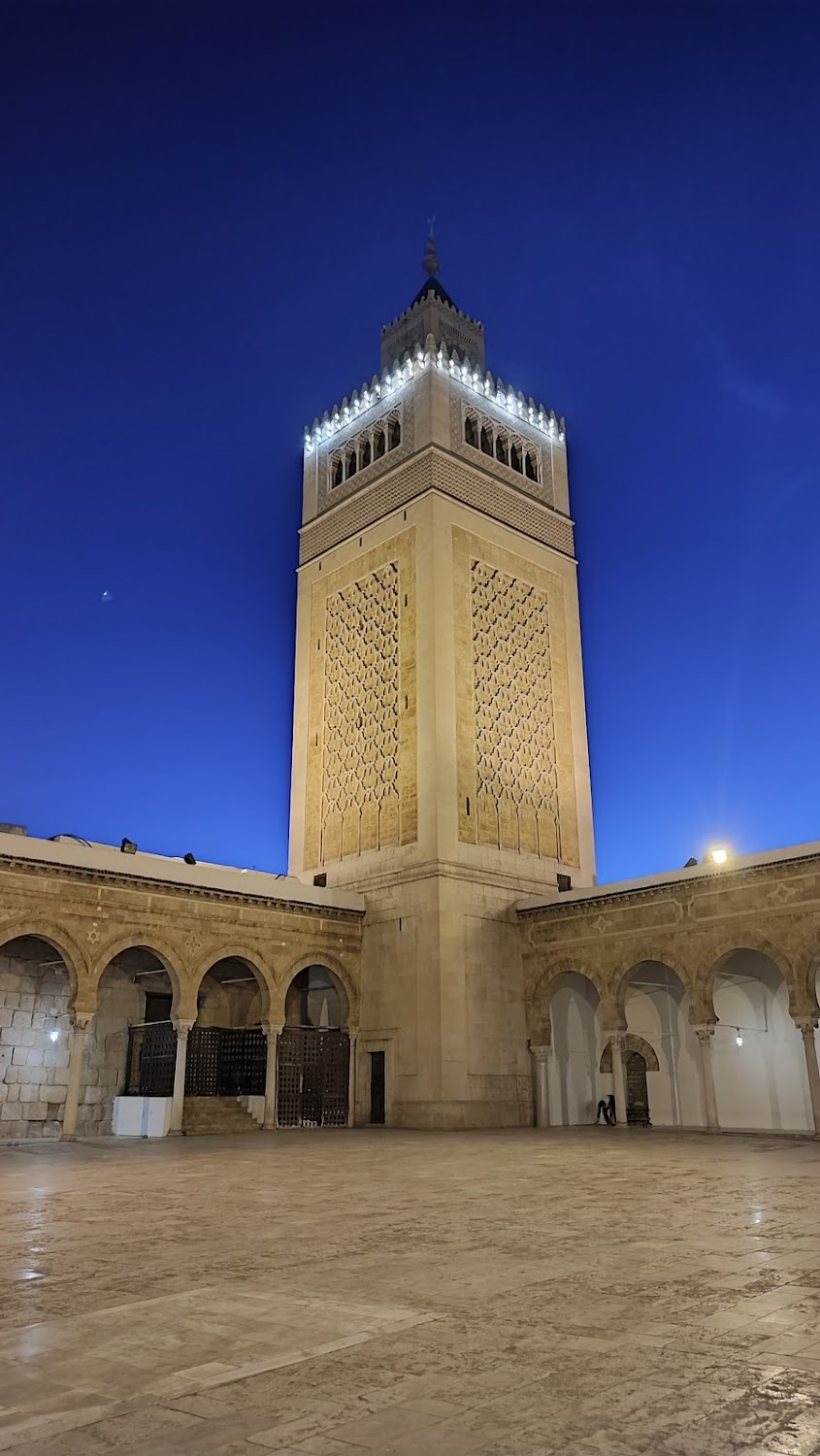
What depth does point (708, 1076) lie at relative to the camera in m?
15.5

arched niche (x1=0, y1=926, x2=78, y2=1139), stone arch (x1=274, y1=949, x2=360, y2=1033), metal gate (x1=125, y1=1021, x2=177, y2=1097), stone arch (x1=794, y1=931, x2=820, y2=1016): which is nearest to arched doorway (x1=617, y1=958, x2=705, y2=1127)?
stone arch (x1=794, y1=931, x2=820, y2=1016)

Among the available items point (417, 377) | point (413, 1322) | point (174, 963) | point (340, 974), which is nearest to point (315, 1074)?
point (340, 974)

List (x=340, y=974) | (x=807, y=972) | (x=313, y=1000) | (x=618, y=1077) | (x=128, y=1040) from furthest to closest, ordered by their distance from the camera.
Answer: (x=313, y=1000)
(x=340, y=974)
(x=128, y=1040)
(x=618, y=1077)
(x=807, y=972)

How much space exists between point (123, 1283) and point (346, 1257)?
1009 millimetres

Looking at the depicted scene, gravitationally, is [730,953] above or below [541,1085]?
above

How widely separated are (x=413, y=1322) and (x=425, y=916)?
14.6m

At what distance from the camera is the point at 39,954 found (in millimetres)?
16578

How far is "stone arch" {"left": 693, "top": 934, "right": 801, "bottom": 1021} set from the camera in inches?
574

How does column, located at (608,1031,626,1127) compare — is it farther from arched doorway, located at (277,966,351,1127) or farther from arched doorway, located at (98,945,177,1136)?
arched doorway, located at (98,945,177,1136)

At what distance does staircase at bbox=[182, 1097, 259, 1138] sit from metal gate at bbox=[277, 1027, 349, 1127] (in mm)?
741

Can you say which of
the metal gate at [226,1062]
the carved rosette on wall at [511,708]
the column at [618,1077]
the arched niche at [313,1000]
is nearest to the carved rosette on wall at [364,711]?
the carved rosette on wall at [511,708]

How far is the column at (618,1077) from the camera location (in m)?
16.8

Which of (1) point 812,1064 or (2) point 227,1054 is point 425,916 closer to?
(2) point 227,1054

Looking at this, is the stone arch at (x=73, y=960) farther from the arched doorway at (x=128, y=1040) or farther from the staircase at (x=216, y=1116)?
the staircase at (x=216, y=1116)
